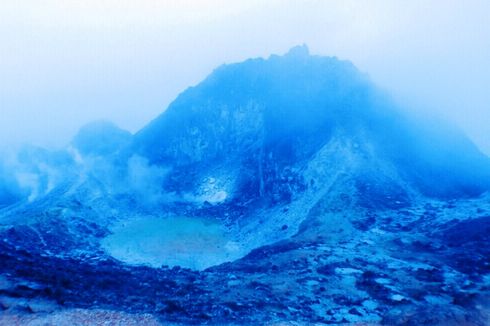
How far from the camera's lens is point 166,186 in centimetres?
7438

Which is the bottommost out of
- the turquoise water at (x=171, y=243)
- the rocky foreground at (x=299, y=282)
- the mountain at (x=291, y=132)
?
the rocky foreground at (x=299, y=282)

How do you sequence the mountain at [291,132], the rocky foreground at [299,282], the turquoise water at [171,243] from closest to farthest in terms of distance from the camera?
the rocky foreground at [299,282] → the turquoise water at [171,243] → the mountain at [291,132]

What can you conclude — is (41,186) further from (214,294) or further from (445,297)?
(445,297)

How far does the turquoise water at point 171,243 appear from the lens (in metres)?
43.5

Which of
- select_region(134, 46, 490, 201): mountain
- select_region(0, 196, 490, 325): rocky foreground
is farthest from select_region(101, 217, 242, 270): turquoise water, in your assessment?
select_region(134, 46, 490, 201): mountain

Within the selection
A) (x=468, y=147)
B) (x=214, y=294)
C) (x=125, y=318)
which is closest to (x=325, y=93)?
(x=468, y=147)

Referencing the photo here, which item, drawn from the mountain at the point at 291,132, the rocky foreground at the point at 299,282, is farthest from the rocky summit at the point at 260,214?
the mountain at the point at 291,132

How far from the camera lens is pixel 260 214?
55.2 m

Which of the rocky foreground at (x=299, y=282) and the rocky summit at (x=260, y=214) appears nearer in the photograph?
the rocky foreground at (x=299, y=282)

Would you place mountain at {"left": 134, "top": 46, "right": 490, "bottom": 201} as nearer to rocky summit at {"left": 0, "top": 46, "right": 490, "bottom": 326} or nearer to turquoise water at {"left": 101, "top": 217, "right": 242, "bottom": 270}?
rocky summit at {"left": 0, "top": 46, "right": 490, "bottom": 326}

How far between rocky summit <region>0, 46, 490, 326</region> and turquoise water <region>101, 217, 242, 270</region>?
348 mm

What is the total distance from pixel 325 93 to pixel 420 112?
21.9m

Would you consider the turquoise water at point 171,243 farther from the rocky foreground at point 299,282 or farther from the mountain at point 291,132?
the mountain at point 291,132

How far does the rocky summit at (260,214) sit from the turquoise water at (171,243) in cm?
35
